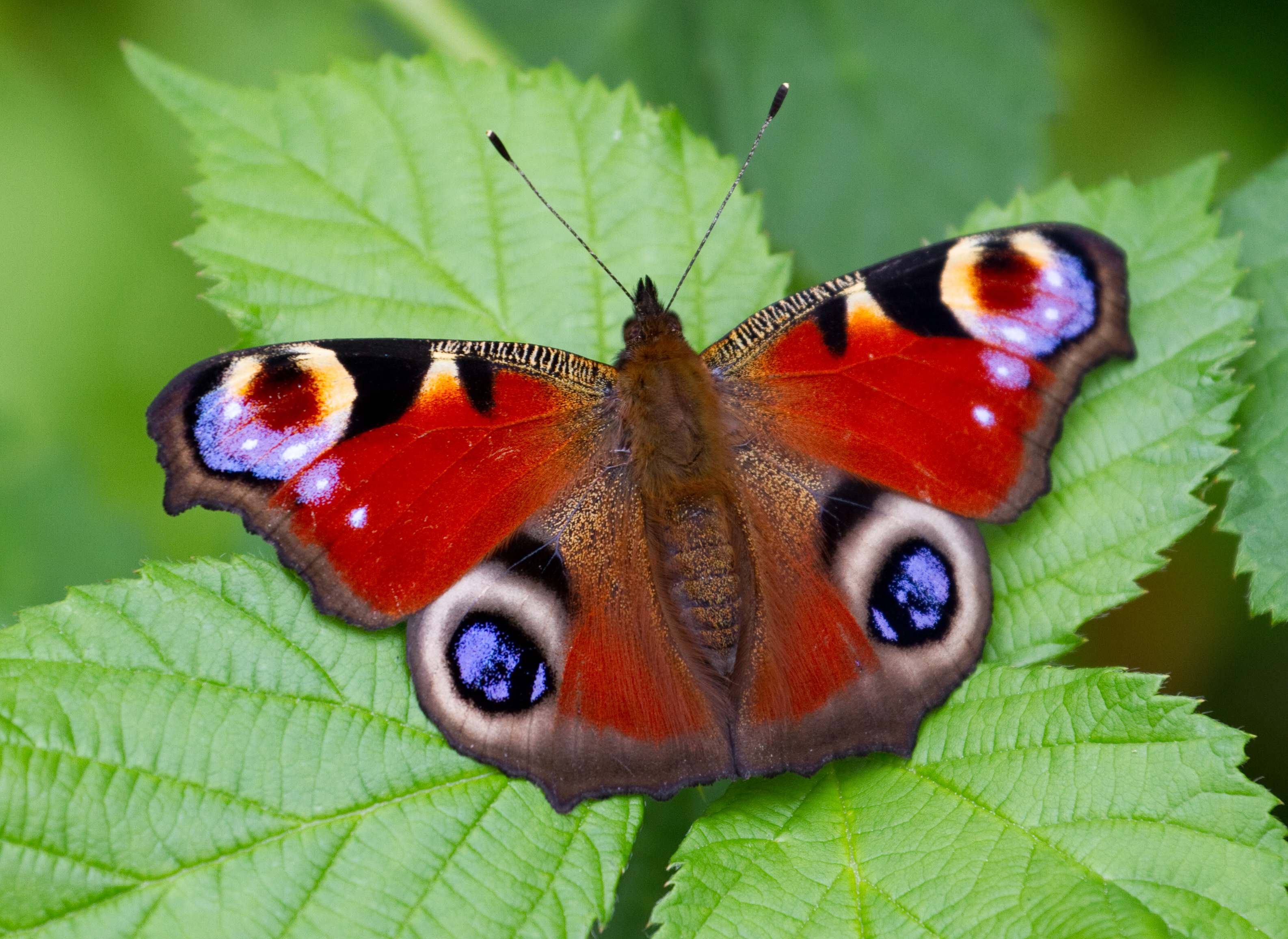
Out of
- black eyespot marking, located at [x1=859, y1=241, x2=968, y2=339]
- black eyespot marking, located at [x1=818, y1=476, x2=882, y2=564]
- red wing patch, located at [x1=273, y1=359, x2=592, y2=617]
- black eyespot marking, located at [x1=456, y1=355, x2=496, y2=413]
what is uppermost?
black eyespot marking, located at [x1=859, y1=241, x2=968, y2=339]

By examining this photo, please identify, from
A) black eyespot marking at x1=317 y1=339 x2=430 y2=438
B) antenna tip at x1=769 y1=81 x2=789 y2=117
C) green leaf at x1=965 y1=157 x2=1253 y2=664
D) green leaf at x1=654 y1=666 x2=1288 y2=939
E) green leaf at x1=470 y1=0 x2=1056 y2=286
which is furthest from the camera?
green leaf at x1=470 y1=0 x2=1056 y2=286

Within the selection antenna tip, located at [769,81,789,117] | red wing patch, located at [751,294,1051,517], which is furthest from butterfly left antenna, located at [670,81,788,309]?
red wing patch, located at [751,294,1051,517]

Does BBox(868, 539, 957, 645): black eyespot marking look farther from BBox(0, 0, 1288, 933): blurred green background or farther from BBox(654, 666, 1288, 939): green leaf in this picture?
BBox(0, 0, 1288, 933): blurred green background

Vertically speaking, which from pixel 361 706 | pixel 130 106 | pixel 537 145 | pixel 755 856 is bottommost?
pixel 361 706

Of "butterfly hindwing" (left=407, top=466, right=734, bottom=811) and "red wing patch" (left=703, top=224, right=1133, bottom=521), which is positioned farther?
"red wing patch" (left=703, top=224, right=1133, bottom=521)

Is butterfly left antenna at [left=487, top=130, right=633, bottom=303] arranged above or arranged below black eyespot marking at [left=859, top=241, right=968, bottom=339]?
below

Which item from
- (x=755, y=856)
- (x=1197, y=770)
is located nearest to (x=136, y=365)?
(x=755, y=856)

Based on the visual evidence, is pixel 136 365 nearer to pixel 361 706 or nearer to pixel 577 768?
pixel 361 706
